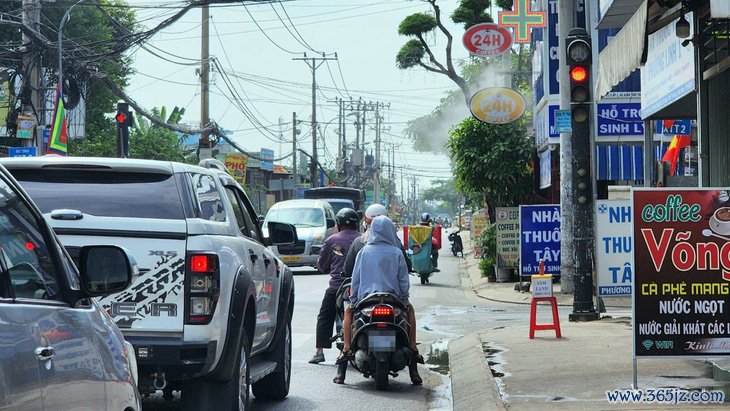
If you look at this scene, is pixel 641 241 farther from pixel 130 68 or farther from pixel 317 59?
pixel 317 59

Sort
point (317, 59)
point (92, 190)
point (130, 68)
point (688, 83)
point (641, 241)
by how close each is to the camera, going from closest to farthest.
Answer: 1. point (92, 190)
2. point (641, 241)
3. point (688, 83)
4. point (130, 68)
5. point (317, 59)

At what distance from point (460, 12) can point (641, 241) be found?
34560 mm

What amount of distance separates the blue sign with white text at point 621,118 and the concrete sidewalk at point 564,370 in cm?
992

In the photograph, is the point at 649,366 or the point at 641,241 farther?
the point at 649,366

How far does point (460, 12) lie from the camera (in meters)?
42.3

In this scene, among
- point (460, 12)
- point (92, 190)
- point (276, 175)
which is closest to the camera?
point (92, 190)

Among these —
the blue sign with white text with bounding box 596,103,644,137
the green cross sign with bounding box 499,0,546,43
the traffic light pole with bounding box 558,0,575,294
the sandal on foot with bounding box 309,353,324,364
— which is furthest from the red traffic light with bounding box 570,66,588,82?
the green cross sign with bounding box 499,0,546,43

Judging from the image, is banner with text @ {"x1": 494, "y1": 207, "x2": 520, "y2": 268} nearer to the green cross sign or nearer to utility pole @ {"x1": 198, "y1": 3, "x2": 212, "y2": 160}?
the green cross sign

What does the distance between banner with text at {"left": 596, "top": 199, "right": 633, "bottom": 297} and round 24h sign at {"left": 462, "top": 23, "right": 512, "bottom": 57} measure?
46.4 feet

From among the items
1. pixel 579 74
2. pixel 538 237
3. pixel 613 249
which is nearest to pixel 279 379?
pixel 613 249

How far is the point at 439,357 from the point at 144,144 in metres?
42.0

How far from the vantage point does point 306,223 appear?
106 ft

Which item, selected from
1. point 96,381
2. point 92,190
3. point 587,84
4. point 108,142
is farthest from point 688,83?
point 108,142

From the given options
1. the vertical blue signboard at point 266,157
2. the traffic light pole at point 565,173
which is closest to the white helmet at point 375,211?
the traffic light pole at point 565,173
